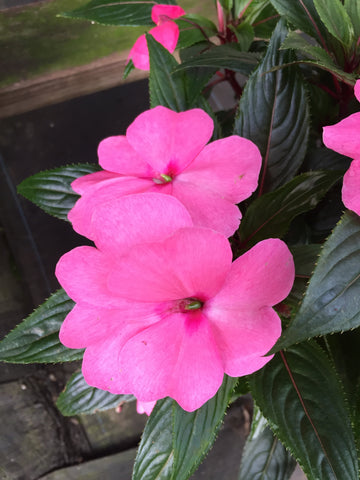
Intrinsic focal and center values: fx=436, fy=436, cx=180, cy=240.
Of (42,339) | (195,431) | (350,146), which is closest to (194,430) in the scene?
(195,431)

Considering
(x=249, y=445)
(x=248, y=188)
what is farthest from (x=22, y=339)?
(x=249, y=445)

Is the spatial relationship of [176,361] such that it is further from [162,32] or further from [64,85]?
[64,85]

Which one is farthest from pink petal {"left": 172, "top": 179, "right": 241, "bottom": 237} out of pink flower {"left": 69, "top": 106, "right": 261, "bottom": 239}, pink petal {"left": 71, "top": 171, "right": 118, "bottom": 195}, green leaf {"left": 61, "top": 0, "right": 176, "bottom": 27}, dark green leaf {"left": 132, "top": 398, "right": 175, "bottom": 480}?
green leaf {"left": 61, "top": 0, "right": 176, "bottom": 27}

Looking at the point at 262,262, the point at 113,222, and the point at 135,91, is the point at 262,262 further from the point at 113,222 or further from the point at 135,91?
the point at 135,91

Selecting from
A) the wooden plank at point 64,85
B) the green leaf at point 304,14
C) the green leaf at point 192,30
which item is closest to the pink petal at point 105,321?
the green leaf at point 304,14

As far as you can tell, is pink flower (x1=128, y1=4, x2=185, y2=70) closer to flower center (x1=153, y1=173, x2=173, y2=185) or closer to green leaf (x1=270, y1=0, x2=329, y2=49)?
green leaf (x1=270, y1=0, x2=329, y2=49)

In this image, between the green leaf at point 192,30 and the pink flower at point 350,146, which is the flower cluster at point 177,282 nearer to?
the pink flower at point 350,146

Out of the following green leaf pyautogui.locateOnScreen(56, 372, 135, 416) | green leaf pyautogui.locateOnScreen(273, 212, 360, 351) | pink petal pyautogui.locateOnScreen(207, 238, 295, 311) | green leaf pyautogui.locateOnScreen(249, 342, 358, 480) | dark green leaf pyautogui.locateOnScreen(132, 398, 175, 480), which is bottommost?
green leaf pyautogui.locateOnScreen(56, 372, 135, 416)
